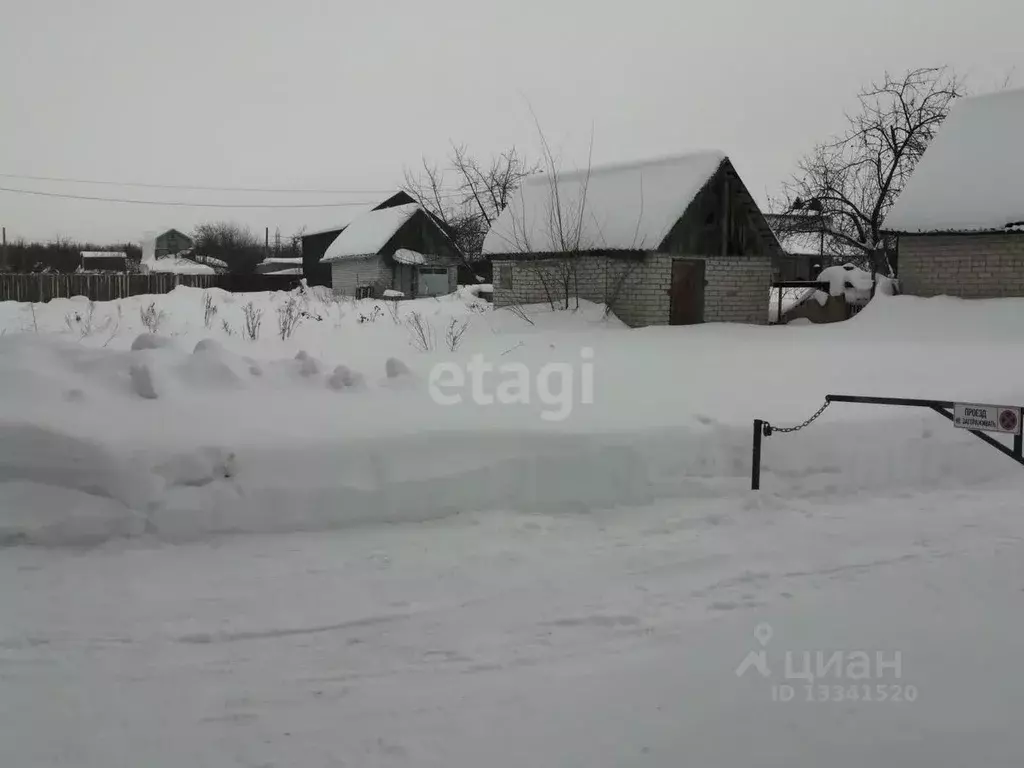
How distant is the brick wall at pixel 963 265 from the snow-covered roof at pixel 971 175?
388 millimetres

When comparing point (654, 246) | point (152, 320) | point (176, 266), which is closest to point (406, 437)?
point (654, 246)

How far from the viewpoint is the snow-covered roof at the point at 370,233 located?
35.3 metres

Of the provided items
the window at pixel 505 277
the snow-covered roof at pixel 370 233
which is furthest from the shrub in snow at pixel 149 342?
the snow-covered roof at pixel 370 233

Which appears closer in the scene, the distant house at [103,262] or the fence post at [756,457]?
the fence post at [756,457]

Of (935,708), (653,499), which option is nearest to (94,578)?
(653,499)

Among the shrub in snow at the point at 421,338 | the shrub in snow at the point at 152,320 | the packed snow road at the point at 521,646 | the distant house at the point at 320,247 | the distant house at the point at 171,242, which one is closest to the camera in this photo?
the packed snow road at the point at 521,646

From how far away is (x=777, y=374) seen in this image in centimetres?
930

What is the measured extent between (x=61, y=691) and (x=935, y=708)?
3800 millimetres

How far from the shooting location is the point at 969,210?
15.6 meters

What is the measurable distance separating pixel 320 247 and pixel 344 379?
41.5m

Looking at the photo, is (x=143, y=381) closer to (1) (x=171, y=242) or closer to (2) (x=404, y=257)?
(2) (x=404, y=257)

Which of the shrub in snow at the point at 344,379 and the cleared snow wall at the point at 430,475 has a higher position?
the shrub in snow at the point at 344,379

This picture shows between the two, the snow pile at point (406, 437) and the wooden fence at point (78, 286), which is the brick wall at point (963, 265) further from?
the wooden fence at point (78, 286)

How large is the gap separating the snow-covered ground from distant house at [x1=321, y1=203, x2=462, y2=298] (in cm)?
2780
